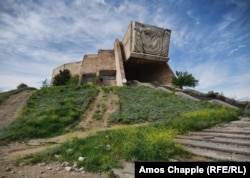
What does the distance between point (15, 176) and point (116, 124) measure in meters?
6.93

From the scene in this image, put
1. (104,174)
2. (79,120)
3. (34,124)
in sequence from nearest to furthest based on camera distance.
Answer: (104,174)
(34,124)
(79,120)

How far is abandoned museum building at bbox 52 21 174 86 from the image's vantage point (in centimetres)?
2450

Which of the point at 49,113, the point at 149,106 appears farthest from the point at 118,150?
the point at 149,106

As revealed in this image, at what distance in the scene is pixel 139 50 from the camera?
2450 centimetres

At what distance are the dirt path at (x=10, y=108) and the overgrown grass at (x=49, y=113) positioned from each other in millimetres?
587

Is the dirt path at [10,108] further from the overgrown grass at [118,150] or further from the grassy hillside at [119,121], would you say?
the overgrown grass at [118,150]

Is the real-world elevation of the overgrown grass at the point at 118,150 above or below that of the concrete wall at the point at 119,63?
below

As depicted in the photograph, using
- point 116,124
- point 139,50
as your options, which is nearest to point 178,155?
point 116,124

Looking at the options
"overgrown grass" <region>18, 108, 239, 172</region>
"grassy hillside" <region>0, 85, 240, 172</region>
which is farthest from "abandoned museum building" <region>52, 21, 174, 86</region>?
"overgrown grass" <region>18, 108, 239, 172</region>

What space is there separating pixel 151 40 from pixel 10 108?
52.6 feet

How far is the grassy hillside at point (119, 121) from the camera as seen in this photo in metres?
5.26

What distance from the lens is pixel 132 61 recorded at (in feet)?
87.7

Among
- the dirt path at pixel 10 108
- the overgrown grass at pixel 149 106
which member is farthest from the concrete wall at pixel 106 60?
the dirt path at pixel 10 108

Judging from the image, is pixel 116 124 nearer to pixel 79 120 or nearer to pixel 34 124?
pixel 79 120
